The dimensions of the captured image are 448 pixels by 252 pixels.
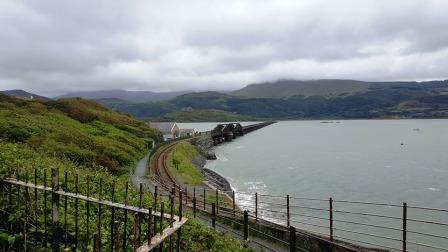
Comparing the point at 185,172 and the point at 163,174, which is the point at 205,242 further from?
the point at 185,172

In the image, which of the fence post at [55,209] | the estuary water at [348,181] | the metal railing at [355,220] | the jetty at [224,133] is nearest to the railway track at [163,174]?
the metal railing at [355,220]

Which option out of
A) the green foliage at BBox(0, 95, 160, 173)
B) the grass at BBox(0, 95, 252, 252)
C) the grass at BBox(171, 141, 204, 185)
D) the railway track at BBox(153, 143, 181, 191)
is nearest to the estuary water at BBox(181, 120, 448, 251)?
the grass at BBox(171, 141, 204, 185)

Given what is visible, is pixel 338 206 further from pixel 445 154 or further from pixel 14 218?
pixel 445 154

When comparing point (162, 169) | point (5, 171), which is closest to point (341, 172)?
point (162, 169)

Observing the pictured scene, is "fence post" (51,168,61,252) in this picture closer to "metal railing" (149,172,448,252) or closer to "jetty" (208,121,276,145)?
"metal railing" (149,172,448,252)

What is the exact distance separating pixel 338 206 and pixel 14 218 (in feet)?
111

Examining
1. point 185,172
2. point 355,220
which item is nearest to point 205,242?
point 355,220

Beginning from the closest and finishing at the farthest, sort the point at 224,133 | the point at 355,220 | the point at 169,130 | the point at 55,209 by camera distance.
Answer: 1. the point at 55,209
2. the point at 355,220
3. the point at 169,130
4. the point at 224,133

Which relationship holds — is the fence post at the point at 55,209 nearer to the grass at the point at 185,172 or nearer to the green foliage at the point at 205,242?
the green foliage at the point at 205,242

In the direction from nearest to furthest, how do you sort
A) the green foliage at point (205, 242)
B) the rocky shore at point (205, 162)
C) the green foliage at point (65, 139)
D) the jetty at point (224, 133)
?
the green foliage at point (205, 242), the green foliage at point (65, 139), the rocky shore at point (205, 162), the jetty at point (224, 133)

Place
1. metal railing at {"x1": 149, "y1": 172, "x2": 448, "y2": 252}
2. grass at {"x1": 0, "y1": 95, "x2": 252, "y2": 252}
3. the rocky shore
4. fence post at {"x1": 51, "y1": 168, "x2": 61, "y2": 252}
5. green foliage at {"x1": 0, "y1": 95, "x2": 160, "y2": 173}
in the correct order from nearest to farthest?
fence post at {"x1": 51, "y1": 168, "x2": 61, "y2": 252}, grass at {"x1": 0, "y1": 95, "x2": 252, "y2": 252}, metal railing at {"x1": 149, "y1": 172, "x2": 448, "y2": 252}, green foliage at {"x1": 0, "y1": 95, "x2": 160, "y2": 173}, the rocky shore

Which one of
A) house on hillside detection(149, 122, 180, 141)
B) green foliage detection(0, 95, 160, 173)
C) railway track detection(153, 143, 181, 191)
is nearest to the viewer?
green foliage detection(0, 95, 160, 173)

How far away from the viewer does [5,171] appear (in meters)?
12.5

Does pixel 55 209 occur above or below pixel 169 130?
above
